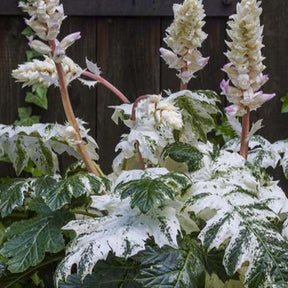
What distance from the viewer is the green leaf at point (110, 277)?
151cm

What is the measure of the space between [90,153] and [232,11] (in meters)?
1.06

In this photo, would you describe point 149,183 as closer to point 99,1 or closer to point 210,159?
point 210,159

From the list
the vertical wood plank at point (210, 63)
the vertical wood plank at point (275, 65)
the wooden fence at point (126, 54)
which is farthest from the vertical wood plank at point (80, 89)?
the vertical wood plank at point (275, 65)

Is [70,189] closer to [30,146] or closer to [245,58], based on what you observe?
[30,146]

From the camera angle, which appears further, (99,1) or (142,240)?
(99,1)

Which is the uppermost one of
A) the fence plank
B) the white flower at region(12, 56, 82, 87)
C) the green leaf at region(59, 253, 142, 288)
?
the fence plank

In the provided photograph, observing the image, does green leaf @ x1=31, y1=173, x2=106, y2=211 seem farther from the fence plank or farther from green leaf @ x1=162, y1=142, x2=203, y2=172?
the fence plank

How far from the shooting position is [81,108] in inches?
106

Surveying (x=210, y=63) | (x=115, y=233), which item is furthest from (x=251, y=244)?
(x=210, y=63)

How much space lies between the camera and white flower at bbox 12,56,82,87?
168 centimetres

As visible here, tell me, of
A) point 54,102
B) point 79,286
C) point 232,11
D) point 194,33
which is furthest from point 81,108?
point 79,286

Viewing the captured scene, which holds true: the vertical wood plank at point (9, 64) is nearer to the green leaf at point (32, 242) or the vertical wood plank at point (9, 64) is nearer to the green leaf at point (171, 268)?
the green leaf at point (32, 242)

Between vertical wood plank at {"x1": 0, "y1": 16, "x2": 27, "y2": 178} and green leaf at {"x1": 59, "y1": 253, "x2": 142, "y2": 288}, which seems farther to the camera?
vertical wood plank at {"x1": 0, "y1": 16, "x2": 27, "y2": 178}

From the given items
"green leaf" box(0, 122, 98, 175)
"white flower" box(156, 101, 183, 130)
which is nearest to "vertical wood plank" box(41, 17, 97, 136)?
"green leaf" box(0, 122, 98, 175)
